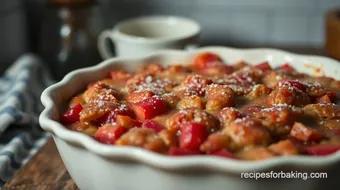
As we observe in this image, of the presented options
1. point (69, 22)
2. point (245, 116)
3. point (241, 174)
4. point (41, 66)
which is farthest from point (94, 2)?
point (241, 174)

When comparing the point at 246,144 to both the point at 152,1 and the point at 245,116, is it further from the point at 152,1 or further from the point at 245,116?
the point at 152,1

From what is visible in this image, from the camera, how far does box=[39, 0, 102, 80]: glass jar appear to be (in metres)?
2.34

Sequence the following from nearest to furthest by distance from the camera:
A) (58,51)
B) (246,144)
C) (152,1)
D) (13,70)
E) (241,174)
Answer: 1. (241,174)
2. (246,144)
3. (13,70)
4. (58,51)
5. (152,1)

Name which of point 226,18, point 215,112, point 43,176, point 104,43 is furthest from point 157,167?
point 226,18

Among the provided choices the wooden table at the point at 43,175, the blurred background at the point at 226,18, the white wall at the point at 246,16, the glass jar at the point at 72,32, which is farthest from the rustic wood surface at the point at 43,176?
the white wall at the point at 246,16

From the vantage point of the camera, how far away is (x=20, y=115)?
1720 mm

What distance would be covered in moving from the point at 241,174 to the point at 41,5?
205cm

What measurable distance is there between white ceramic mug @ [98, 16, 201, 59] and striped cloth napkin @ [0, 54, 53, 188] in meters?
0.31

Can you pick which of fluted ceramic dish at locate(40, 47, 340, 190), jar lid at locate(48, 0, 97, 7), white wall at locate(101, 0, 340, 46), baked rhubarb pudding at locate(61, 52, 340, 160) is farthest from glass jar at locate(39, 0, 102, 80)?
fluted ceramic dish at locate(40, 47, 340, 190)

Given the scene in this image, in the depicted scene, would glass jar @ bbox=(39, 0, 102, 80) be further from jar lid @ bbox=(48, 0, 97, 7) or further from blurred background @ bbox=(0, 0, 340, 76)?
blurred background @ bbox=(0, 0, 340, 76)

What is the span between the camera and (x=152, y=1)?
2705 millimetres

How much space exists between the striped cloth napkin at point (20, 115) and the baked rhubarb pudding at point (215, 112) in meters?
0.28

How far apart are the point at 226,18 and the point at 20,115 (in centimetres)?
135

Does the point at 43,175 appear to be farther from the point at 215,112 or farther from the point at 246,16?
the point at 246,16
